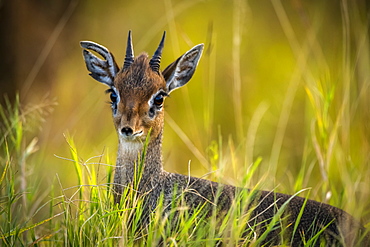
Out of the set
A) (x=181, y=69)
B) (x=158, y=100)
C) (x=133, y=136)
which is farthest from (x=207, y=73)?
(x=133, y=136)

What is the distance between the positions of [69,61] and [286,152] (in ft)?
12.4

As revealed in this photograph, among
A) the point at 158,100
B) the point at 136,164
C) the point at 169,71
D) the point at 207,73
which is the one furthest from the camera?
the point at 207,73

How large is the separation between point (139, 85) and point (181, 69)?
603 millimetres

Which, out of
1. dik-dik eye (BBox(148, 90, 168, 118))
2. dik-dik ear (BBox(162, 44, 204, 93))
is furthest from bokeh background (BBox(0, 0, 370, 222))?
dik-dik eye (BBox(148, 90, 168, 118))

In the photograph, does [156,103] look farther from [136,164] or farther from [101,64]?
[101,64]

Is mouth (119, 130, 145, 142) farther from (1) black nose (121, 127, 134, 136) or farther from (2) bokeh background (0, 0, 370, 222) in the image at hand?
(2) bokeh background (0, 0, 370, 222)

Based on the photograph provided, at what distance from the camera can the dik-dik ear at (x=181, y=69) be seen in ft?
18.3

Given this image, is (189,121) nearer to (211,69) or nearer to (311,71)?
(211,69)

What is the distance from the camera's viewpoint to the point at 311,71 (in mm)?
8438

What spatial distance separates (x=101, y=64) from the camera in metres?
5.65

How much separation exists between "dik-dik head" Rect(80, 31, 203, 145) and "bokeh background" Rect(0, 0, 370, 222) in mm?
1611

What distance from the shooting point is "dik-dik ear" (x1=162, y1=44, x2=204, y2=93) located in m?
5.59

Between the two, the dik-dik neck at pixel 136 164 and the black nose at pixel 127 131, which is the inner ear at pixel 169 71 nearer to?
the dik-dik neck at pixel 136 164

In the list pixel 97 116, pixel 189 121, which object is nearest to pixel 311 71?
pixel 189 121
